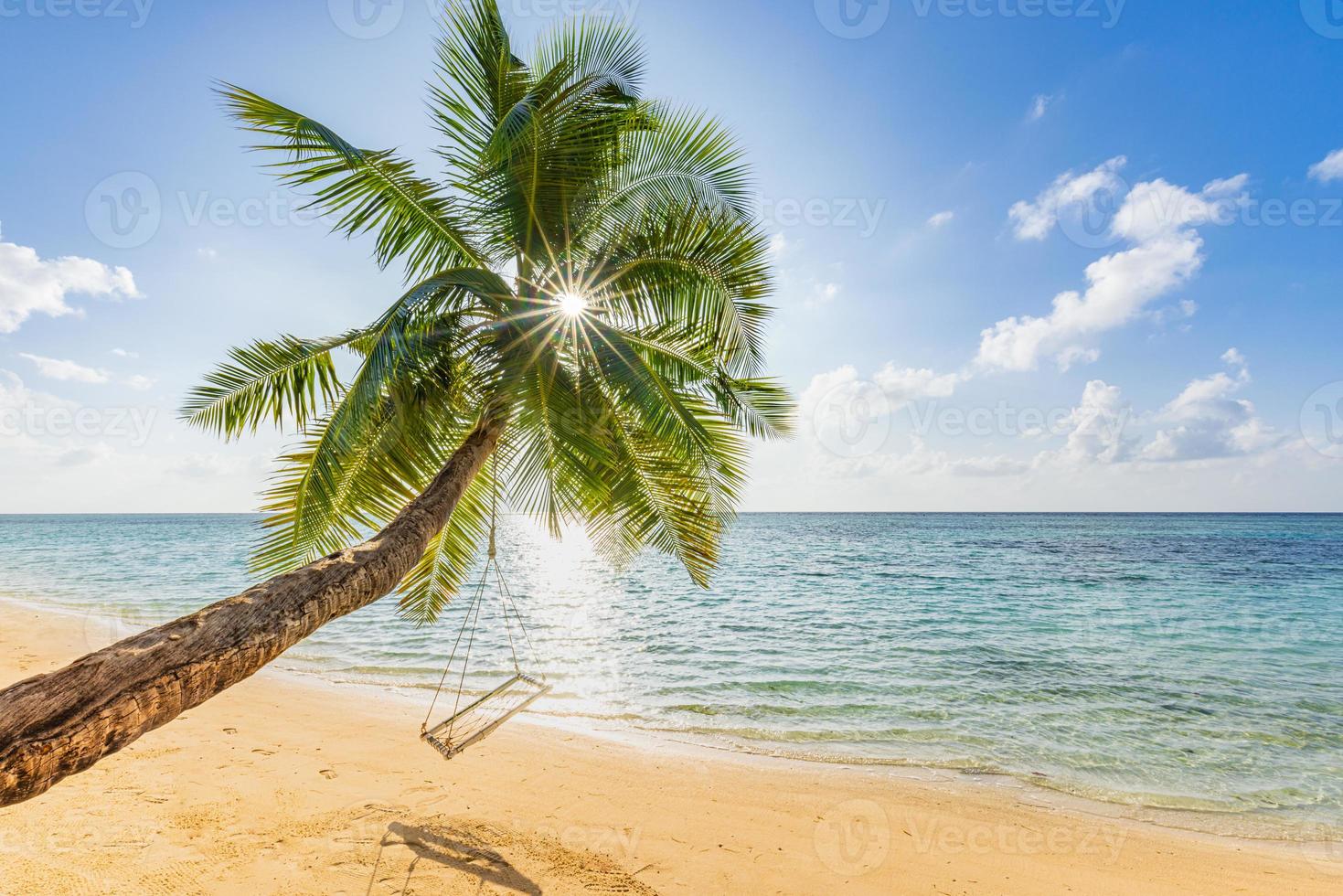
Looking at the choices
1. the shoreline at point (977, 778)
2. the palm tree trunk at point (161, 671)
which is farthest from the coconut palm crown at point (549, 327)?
the shoreline at point (977, 778)

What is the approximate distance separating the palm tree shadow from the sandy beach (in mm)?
16

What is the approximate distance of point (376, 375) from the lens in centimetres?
413

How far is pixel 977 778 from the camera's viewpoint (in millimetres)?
7223

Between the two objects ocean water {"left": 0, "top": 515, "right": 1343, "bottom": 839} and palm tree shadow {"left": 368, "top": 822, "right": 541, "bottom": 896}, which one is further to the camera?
ocean water {"left": 0, "top": 515, "right": 1343, "bottom": 839}

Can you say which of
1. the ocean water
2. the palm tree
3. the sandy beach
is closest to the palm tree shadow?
the sandy beach

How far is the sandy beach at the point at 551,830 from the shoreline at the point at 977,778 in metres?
0.14

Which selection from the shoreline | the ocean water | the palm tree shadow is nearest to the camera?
the palm tree shadow

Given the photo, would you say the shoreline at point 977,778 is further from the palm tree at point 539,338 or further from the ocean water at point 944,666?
the palm tree at point 539,338

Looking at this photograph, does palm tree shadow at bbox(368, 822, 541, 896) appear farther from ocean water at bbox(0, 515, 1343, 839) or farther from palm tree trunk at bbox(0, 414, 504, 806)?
ocean water at bbox(0, 515, 1343, 839)

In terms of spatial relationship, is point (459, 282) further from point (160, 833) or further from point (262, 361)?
point (160, 833)

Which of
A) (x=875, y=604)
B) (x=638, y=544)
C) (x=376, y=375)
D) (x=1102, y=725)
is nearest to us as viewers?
(x=376, y=375)

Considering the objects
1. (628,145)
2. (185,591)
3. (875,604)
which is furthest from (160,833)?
(185,591)

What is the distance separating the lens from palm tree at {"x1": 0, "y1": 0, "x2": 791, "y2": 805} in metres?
4.84

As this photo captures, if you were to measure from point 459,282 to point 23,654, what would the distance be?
13285 mm
